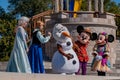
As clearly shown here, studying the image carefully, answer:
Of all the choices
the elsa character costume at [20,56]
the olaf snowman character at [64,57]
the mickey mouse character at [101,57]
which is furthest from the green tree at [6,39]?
the elsa character costume at [20,56]

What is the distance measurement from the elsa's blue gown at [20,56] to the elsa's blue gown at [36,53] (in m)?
0.59

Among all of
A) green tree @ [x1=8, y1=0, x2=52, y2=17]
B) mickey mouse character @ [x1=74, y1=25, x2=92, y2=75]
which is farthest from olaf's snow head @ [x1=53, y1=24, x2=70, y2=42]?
green tree @ [x1=8, y1=0, x2=52, y2=17]

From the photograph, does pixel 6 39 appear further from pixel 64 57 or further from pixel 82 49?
pixel 64 57

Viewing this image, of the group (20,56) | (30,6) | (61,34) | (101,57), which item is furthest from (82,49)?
(30,6)

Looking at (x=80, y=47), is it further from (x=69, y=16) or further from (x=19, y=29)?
(x=69, y=16)

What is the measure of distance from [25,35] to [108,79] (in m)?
2.70

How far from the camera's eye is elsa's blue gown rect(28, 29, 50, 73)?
11.6 m

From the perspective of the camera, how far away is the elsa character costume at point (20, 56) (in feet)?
35.9

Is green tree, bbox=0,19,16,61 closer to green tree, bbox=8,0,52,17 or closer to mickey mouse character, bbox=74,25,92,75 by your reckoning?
green tree, bbox=8,0,52,17

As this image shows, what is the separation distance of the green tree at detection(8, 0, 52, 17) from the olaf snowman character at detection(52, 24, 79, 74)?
30014 mm

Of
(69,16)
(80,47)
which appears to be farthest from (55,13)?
(80,47)

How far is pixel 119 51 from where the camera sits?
22.5 metres

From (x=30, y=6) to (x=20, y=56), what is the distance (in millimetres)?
31650

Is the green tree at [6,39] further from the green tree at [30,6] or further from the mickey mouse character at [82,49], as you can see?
the mickey mouse character at [82,49]
